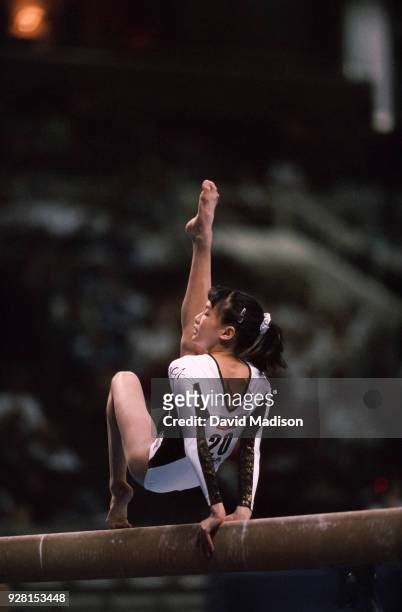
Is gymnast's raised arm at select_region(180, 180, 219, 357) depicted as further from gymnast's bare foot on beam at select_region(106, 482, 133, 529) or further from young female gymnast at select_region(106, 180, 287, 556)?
gymnast's bare foot on beam at select_region(106, 482, 133, 529)

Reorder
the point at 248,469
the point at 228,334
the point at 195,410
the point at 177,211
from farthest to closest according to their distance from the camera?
1. the point at 177,211
2. the point at 228,334
3. the point at 248,469
4. the point at 195,410

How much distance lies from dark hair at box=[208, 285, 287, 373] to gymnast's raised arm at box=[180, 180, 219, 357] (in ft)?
1.04

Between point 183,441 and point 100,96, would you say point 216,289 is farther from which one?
point 100,96

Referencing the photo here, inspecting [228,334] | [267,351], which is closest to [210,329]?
[228,334]

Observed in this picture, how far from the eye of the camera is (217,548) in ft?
10.1

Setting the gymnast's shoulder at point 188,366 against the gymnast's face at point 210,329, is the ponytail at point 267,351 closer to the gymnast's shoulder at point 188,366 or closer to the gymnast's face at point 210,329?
the gymnast's face at point 210,329

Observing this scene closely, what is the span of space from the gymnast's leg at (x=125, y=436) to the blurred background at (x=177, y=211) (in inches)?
112

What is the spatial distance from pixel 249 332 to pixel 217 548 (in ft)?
2.57

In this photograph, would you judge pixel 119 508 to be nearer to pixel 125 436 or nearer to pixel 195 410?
pixel 125 436

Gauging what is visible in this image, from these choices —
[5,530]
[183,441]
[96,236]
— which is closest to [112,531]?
[183,441]

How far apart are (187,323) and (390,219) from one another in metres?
5.51

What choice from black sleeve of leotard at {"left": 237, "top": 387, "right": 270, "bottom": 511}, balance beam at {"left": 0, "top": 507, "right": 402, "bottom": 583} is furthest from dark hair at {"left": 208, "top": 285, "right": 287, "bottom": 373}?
balance beam at {"left": 0, "top": 507, "right": 402, "bottom": 583}

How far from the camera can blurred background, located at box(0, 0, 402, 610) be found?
702cm

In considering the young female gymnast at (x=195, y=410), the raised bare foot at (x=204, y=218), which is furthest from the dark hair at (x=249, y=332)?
the raised bare foot at (x=204, y=218)
